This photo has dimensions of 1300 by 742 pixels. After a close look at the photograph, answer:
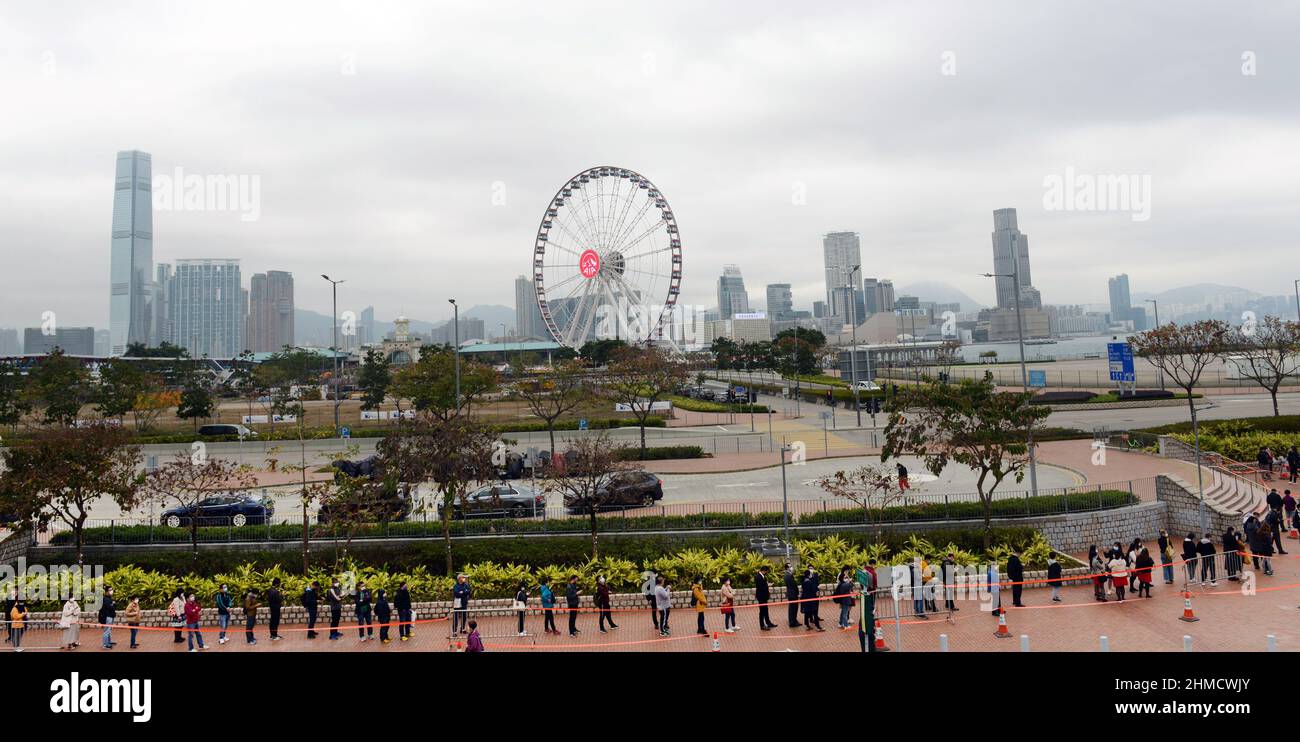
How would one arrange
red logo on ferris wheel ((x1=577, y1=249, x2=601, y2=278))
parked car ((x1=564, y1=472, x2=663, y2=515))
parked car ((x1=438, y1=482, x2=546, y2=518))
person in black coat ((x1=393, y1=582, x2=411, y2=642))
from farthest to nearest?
red logo on ferris wheel ((x1=577, y1=249, x2=601, y2=278)) → parked car ((x1=438, y1=482, x2=546, y2=518)) → parked car ((x1=564, y1=472, x2=663, y2=515)) → person in black coat ((x1=393, y1=582, x2=411, y2=642))

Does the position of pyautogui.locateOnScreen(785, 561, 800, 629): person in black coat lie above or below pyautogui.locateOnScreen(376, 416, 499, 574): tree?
below

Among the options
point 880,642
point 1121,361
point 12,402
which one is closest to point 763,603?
point 880,642

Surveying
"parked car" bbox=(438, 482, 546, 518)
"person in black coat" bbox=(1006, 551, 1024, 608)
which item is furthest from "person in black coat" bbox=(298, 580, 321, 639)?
"person in black coat" bbox=(1006, 551, 1024, 608)

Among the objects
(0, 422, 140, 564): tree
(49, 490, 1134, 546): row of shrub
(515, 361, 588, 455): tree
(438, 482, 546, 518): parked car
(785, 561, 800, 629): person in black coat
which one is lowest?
(785, 561, 800, 629): person in black coat

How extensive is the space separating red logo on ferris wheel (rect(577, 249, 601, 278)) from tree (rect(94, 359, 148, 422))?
36686 mm

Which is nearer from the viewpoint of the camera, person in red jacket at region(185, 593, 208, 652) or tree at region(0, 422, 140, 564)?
person in red jacket at region(185, 593, 208, 652)

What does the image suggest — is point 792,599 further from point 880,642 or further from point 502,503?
point 502,503

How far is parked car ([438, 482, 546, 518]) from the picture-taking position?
2366 centimetres

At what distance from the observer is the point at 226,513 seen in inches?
959

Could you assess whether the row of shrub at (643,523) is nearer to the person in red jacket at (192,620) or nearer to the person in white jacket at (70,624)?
the person in red jacket at (192,620)

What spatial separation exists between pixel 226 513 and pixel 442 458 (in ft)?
32.7

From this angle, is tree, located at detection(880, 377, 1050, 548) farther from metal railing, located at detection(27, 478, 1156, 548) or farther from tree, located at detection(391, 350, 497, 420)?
tree, located at detection(391, 350, 497, 420)
